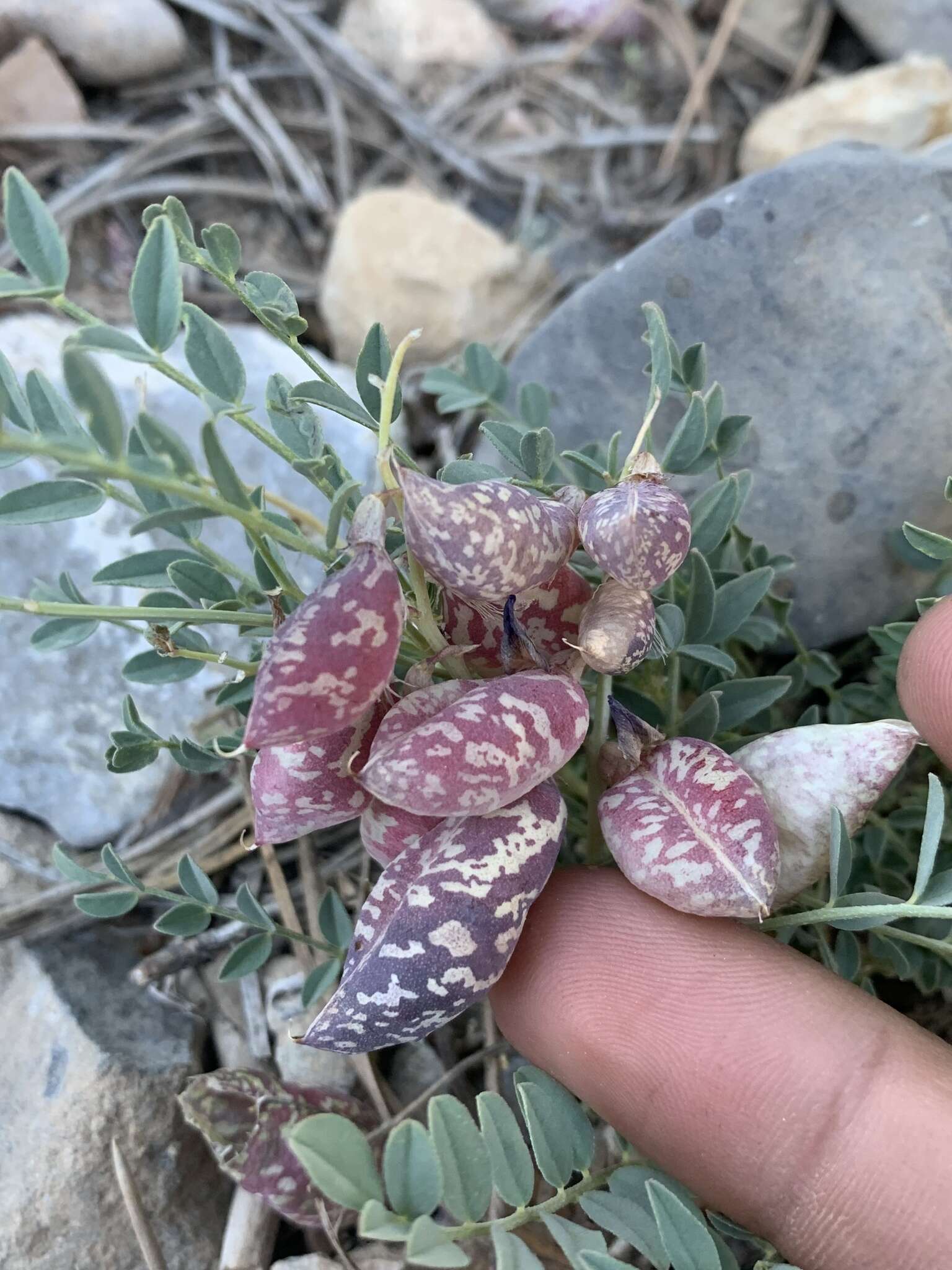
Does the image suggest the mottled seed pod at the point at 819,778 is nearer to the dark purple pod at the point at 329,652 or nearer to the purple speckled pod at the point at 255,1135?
the dark purple pod at the point at 329,652

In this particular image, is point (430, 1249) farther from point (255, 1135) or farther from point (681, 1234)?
point (255, 1135)

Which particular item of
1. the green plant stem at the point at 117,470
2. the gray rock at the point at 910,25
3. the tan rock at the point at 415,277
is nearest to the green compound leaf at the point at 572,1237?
the green plant stem at the point at 117,470

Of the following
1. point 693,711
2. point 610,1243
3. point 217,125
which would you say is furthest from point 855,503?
point 217,125

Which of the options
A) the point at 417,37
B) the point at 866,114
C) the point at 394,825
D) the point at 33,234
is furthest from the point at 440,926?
the point at 417,37

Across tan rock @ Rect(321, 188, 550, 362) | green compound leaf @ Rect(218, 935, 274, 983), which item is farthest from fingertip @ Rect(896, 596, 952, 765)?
tan rock @ Rect(321, 188, 550, 362)

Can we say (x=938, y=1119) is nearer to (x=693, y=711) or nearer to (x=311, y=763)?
(x=693, y=711)

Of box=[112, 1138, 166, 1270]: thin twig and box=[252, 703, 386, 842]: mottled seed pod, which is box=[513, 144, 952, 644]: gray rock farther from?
box=[112, 1138, 166, 1270]: thin twig

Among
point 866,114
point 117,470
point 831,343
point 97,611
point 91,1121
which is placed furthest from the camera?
point 866,114
